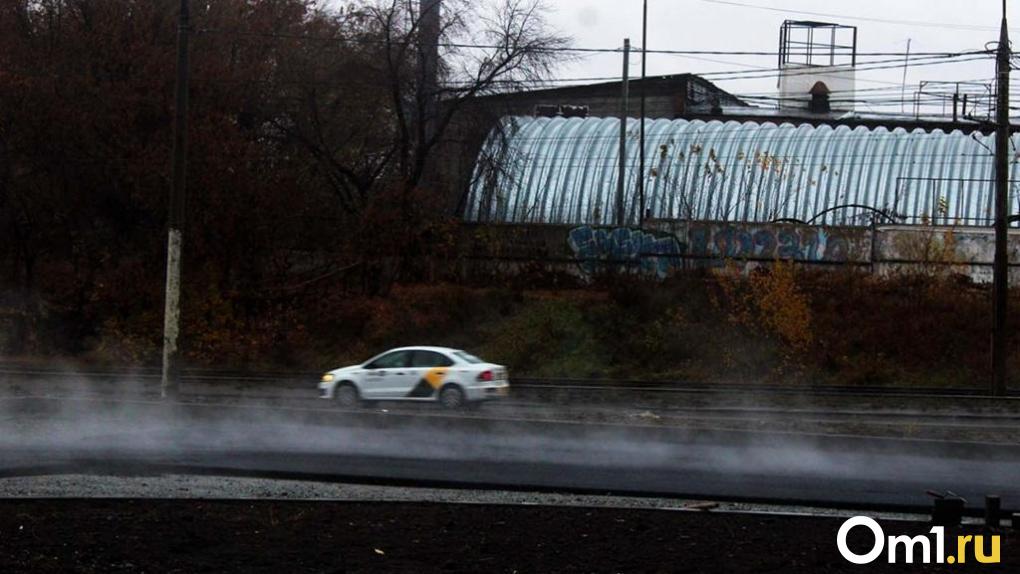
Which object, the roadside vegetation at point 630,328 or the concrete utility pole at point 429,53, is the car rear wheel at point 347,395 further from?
the concrete utility pole at point 429,53

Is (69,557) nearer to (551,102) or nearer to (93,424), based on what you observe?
(93,424)

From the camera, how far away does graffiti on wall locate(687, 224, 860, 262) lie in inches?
1448

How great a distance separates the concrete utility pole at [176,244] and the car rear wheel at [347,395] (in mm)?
2965

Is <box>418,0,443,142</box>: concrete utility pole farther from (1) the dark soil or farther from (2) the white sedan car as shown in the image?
(1) the dark soil

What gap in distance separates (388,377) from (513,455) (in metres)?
8.09

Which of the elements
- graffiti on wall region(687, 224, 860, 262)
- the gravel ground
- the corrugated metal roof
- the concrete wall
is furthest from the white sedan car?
the corrugated metal roof

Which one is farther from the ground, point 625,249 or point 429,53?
point 429,53

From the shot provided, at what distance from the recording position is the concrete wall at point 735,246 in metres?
35.5

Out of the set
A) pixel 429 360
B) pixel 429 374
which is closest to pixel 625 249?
pixel 429 360

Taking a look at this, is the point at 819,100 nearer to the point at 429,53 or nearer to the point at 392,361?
the point at 429,53

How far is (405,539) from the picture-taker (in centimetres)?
1005

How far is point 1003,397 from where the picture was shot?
25.2m

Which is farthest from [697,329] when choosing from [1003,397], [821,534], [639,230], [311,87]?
[821,534]

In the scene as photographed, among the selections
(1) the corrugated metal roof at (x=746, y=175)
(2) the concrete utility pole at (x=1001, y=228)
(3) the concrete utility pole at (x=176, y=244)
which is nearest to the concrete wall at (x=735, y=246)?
(1) the corrugated metal roof at (x=746, y=175)
